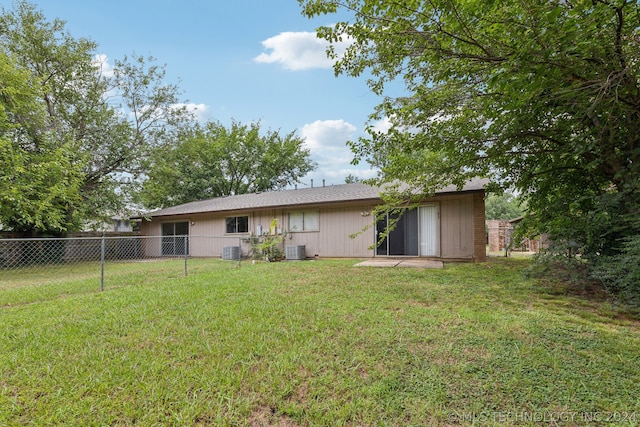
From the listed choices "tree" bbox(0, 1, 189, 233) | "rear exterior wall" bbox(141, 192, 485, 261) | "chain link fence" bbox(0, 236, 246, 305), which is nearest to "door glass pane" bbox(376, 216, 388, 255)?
"rear exterior wall" bbox(141, 192, 485, 261)

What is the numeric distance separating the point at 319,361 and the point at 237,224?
11.4 metres

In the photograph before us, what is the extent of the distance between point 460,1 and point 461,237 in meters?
6.88

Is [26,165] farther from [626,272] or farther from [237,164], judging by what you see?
[626,272]

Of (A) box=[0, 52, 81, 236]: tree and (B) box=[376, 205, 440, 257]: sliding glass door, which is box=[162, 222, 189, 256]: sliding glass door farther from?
(B) box=[376, 205, 440, 257]: sliding glass door

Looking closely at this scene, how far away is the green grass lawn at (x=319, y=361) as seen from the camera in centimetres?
187

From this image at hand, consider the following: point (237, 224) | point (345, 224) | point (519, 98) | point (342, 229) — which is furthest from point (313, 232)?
point (519, 98)

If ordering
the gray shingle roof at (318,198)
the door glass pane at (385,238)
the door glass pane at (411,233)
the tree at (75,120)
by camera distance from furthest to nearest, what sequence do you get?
1. the tree at (75,120)
2. the door glass pane at (385,238)
3. the door glass pane at (411,233)
4. the gray shingle roof at (318,198)

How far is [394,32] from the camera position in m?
3.86

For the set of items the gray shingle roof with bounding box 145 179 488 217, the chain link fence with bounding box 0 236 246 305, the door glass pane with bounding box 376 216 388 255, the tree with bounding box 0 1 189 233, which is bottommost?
the chain link fence with bounding box 0 236 246 305

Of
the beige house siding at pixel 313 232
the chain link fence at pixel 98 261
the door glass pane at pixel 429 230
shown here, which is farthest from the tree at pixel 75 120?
the door glass pane at pixel 429 230

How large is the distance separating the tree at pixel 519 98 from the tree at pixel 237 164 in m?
18.0

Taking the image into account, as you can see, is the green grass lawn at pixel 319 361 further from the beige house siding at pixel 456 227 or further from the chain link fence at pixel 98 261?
the beige house siding at pixel 456 227

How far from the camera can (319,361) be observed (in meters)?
2.46

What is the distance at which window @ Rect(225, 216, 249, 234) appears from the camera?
42.6 ft
